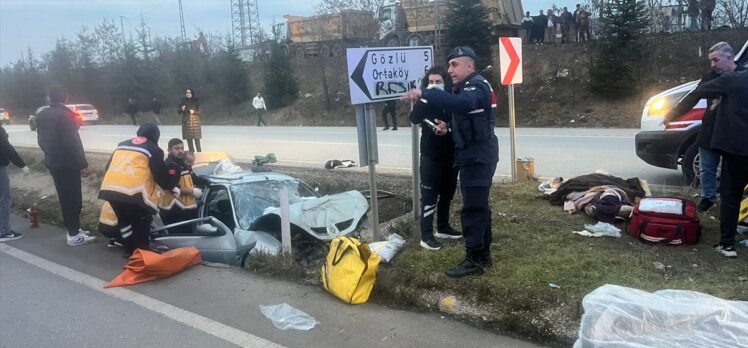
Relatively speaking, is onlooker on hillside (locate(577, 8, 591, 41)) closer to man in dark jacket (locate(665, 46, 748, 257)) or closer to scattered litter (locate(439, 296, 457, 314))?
man in dark jacket (locate(665, 46, 748, 257))

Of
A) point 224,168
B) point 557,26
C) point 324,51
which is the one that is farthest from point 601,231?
point 324,51

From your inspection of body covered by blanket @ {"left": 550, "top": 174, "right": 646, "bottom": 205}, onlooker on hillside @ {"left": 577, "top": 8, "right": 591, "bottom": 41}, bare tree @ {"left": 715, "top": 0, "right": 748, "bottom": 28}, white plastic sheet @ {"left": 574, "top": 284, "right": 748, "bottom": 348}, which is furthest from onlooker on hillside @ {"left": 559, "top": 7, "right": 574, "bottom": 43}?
white plastic sheet @ {"left": 574, "top": 284, "right": 748, "bottom": 348}

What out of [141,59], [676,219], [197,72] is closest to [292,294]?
[676,219]

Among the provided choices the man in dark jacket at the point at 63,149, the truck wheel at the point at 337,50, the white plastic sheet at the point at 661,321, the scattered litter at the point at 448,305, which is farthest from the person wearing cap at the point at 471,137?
the truck wheel at the point at 337,50

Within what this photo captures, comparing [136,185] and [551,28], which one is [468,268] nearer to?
[136,185]

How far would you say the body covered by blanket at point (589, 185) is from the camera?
6715mm

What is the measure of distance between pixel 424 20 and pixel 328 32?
8.02 m

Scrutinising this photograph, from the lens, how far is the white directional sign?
5.20 metres

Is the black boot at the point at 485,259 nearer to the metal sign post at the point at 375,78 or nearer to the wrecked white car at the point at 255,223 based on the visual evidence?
the metal sign post at the point at 375,78

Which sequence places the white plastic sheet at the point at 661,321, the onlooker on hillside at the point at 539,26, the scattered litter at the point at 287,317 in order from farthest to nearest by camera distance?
1. the onlooker on hillside at the point at 539,26
2. the scattered litter at the point at 287,317
3. the white plastic sheet at the point at 661,321

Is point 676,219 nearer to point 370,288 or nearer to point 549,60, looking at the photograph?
point 370,288

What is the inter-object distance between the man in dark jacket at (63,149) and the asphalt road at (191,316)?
1.10 meters

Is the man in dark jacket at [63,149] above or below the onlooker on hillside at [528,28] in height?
below

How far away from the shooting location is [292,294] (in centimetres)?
468
